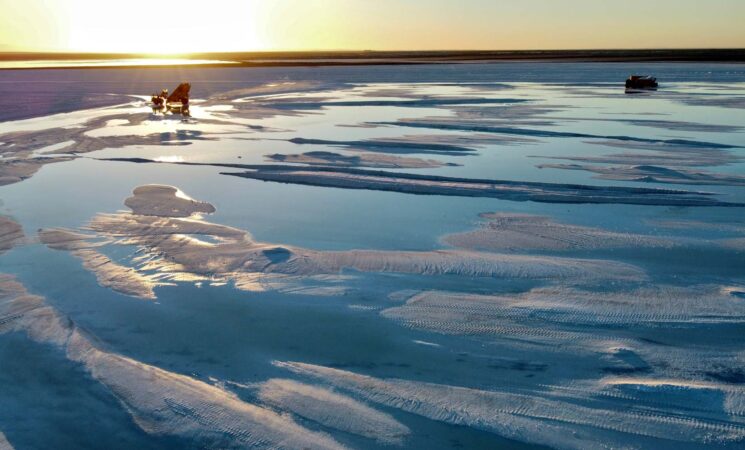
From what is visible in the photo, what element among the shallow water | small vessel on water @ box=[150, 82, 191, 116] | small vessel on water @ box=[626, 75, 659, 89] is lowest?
the shallow water

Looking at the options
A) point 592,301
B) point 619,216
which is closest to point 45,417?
point 592,301

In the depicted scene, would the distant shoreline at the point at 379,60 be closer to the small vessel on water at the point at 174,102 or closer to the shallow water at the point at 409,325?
the small vessel on water at the point at 174,102

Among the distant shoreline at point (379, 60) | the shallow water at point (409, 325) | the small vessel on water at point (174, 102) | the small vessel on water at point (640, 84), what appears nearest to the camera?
the shallow water at point (409, 325)

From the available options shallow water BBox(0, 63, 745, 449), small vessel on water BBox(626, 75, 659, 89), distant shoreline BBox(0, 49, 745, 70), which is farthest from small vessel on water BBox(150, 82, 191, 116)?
distant shoreline BBox(0, 49, 745, 70)

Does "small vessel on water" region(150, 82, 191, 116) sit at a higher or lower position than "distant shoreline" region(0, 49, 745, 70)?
lower

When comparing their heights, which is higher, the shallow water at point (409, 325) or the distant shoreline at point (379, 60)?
the distant shoreline at point (379, 60)

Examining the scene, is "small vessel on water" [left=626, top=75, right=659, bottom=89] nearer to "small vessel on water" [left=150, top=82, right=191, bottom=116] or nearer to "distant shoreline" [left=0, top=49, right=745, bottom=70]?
"small vessel on water" [left=150, top=82, right=191, bottom=116]

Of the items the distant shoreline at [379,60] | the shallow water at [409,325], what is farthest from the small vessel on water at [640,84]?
the distant shoreline at [379,60]

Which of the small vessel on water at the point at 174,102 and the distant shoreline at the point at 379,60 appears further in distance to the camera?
the distant shoreline at the point at 379,60

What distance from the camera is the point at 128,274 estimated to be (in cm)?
637

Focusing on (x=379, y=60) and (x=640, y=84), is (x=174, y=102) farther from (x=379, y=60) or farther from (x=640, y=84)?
(x=379, y=60)

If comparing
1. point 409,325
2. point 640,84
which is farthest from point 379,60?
point 409,325

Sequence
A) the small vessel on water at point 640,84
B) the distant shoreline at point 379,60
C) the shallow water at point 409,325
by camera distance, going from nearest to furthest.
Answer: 1. the shallow water at point 409,325
2. the small vessel on water at point 640,84
3. the distant shoreline at point 379,60

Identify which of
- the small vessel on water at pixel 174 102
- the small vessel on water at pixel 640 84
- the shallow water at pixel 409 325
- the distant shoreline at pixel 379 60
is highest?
the distant shoreline at pixel 379 60
